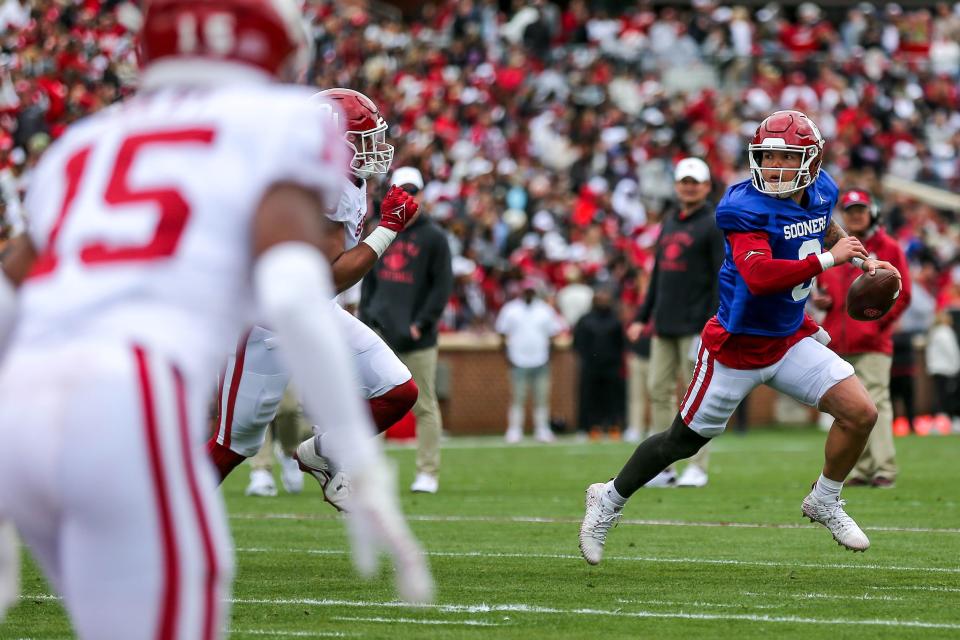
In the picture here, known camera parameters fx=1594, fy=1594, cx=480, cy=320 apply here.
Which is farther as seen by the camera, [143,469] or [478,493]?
[478,493]

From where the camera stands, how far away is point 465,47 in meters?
26.8

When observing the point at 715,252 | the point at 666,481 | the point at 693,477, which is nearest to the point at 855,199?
the point at 715,252

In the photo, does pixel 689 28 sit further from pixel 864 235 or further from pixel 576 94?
pixel 864 235

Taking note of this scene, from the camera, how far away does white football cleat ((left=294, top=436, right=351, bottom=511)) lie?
23.2 feet

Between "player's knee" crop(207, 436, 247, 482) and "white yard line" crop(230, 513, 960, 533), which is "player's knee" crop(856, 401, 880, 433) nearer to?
"white yard line" crop(230, 513, 960, 533)

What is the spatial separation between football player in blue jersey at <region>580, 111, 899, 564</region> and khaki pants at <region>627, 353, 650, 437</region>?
964cm

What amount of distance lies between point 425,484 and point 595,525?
13.8 ft

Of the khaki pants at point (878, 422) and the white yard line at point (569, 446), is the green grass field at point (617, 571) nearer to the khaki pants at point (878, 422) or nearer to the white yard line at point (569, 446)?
the khaki pants at point (878, 422)

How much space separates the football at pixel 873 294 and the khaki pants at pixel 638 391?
9.10 meters

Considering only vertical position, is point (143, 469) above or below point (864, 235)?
above

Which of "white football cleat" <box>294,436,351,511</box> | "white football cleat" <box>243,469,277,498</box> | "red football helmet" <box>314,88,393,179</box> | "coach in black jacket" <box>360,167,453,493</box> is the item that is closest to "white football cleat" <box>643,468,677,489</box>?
"coach in black jacket" <box>360,167,453,493</box>

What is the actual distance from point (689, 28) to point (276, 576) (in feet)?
78.3

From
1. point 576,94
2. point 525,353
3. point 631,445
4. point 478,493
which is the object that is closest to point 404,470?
point 478,493

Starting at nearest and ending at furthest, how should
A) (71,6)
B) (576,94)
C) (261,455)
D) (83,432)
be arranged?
(83,432) < (261,455) < (71,6) < (576,94)
